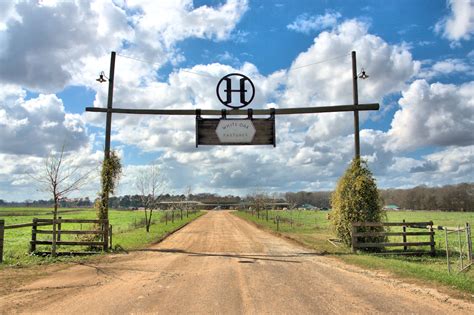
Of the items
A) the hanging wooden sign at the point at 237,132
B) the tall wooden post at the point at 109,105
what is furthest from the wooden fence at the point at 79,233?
the hanging wooden sign at the point at 237,132

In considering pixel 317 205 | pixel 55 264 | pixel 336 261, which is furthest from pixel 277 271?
pixel 317 205

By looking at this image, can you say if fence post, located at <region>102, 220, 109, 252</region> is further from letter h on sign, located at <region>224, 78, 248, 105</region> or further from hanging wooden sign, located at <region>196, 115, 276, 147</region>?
letter h on sign, located at <region>224, 78, 248, 105</region>

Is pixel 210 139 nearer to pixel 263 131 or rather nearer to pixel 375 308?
pixel 263 131

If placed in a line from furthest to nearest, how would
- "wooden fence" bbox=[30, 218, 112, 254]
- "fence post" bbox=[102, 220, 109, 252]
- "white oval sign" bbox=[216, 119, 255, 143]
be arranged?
1. "white oval sign" bbox=[216, 119, 255, 143]
2. "fence post" bbox=[102, 220, 109, 252]
3. "wooden fence" bbox=[30, 218, 112, 254]

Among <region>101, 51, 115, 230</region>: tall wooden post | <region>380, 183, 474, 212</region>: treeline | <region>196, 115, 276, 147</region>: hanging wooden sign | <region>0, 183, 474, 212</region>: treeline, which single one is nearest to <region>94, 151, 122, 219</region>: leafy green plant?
<region>101, 51, 115, 230</region>: tall wooden post

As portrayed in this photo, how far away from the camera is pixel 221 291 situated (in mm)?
8430

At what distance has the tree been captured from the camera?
16203 mm

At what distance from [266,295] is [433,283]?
170 inches

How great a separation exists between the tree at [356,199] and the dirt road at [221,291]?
405 centimetres

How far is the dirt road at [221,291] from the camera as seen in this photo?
23.2 feet

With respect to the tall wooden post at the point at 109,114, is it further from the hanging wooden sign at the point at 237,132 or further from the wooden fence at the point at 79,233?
the hanging wooden sign at the point at 237,132

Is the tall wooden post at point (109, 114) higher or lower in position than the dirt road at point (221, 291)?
higher

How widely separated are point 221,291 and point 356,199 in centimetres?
957

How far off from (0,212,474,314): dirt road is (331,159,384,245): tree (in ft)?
13.3
